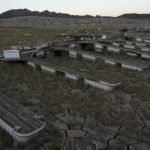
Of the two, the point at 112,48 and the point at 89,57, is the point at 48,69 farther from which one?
the point at 112,48

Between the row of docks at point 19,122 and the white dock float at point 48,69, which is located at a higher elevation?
the white dock float at point 48,69

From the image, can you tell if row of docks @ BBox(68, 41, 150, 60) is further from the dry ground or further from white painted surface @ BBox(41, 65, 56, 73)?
white painted surface @ BBox(41, 65, 56, 73)

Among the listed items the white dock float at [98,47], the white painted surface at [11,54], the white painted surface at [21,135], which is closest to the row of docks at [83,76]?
the white painted surface at [11,54]

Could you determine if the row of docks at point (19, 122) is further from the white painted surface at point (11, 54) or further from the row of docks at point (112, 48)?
the row of docks at point (112, 48)

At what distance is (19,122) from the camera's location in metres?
2.72

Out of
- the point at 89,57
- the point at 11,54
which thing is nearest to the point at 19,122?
the point at 11,54

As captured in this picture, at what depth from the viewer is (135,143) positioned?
2643 mm

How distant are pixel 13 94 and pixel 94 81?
2649 mm

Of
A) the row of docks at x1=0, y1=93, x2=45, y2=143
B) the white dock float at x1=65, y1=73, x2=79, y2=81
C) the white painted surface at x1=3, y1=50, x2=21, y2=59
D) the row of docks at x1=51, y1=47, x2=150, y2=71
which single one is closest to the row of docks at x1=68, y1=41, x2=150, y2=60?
the row of docks at x1=51, y1=47, x2=150, y2=71

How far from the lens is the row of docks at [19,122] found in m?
2.49

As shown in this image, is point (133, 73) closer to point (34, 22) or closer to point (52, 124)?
point (52, 124)

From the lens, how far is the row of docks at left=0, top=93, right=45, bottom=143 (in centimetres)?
249

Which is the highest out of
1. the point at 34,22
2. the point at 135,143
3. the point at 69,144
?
the point at 34,22

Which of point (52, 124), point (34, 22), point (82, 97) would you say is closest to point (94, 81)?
point (82, 97)
